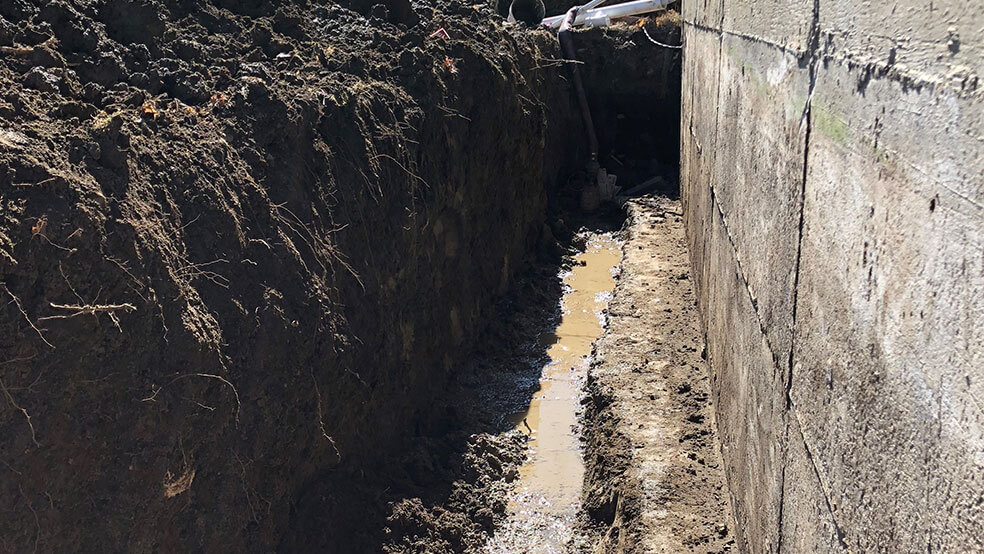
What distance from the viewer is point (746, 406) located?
362 cm

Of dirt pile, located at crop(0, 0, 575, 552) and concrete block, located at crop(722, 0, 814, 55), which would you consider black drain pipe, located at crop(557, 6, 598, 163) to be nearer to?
dirt pile, located at crop(0, 0, 575, 552)

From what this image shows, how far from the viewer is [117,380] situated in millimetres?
3199

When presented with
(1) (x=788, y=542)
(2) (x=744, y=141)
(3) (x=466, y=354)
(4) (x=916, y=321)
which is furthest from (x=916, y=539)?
(3) (x=466, y=354)

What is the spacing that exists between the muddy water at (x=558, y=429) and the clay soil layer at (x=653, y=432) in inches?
7.1

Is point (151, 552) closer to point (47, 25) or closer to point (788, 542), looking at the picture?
point (788, 542)

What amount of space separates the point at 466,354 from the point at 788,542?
14.7 ft

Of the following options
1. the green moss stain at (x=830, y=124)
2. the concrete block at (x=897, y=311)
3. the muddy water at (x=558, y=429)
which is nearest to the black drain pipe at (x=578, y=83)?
the muddy water at (x=558, y=429)

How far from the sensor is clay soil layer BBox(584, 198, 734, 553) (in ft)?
14.5

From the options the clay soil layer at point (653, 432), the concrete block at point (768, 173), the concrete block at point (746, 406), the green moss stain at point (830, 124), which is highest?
the green moss stain at point (830, 124)

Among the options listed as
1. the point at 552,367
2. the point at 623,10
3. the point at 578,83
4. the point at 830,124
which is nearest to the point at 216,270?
the point at 830,124

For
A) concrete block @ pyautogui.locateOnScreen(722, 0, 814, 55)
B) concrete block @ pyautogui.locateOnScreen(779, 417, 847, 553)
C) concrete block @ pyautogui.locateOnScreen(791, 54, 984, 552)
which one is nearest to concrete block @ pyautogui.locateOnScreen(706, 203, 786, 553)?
concrete block @ pyautogui.locateOnScreen(779, 417, 847, 553)

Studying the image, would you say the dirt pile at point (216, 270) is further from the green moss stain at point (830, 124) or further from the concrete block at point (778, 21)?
the green moss stain at point (830, 124)

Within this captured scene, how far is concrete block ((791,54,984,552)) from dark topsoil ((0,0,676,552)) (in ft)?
8.47

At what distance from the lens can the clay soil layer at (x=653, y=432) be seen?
4426mm
